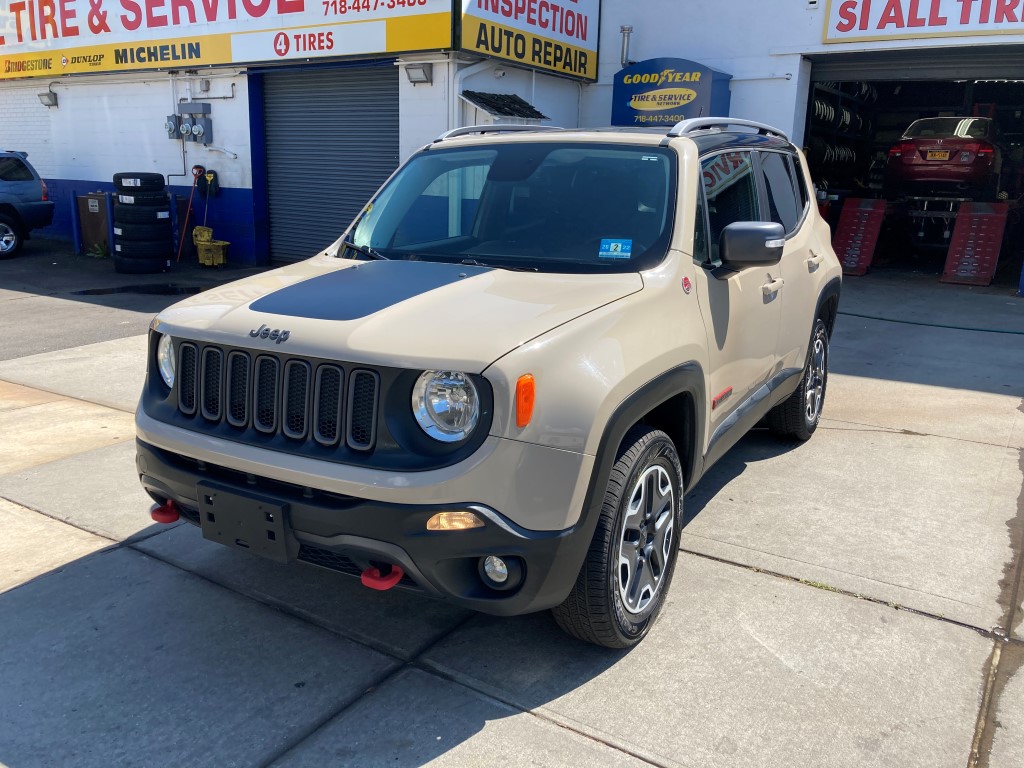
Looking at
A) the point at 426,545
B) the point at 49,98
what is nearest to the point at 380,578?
the point at 426,545

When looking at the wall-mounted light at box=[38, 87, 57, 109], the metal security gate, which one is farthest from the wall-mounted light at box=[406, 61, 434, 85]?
the wall-mounted light at box=[38, 87, 57, 109]

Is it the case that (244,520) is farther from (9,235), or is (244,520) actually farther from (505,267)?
(9,235)

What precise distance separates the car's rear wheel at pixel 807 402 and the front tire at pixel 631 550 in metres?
2.21

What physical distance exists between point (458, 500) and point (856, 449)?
384 centimetres

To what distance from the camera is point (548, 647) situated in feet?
10.8

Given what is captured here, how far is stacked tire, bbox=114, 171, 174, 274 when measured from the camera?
44.3 feet

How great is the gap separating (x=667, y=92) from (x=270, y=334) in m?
11.7

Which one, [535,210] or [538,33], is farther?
[538,33]

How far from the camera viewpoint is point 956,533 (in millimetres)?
4324

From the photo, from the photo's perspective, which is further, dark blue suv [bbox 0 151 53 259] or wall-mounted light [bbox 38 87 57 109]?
wall-mounted light [bbox 38 87 57 109]

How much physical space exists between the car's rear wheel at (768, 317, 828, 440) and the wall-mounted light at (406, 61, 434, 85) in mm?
8033

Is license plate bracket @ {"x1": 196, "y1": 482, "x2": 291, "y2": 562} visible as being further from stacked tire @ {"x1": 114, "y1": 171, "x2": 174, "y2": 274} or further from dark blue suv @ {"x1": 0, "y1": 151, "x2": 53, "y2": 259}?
dark blue suv @ {"x1": 0, "y1": 151, "x2": 53, "y2": 259}

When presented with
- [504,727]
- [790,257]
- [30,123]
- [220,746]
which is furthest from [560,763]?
[30,123]

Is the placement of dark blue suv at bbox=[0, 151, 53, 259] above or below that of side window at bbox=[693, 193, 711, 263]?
below
